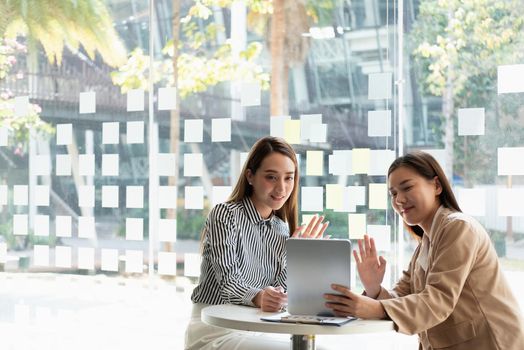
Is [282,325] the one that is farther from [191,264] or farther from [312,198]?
[191,264]

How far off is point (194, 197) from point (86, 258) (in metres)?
1.09

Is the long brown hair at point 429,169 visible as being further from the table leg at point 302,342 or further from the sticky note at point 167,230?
the sticky note at point 167,230

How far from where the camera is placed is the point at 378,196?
4598mm

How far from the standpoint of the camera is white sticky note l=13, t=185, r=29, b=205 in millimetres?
6057

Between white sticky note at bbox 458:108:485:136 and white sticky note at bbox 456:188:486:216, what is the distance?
1.06 feet

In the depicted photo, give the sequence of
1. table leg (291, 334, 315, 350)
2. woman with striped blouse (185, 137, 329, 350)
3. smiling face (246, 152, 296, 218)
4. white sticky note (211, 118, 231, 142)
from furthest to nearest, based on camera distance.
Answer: white sticky note (211, 118, 231, 142), smiling face (246, 152, 296, 218), woman with striped blouse (185, 137, 329, 350), table leg (291, 334, 315, 350)

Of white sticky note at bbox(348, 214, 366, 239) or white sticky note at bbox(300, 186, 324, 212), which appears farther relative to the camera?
white sticky note at bbox(300, 186, 324, 212)

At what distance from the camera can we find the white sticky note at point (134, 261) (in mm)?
5527

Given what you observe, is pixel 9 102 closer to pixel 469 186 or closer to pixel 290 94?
pixel 290 94

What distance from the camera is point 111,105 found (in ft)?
18.5

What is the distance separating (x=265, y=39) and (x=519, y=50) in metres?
1.62

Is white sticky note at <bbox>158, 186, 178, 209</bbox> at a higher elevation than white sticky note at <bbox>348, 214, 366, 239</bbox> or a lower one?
higher

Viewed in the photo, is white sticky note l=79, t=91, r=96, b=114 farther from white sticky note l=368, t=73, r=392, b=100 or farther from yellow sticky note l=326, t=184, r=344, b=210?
white sticky note l=368, t=73, r=392, b=100

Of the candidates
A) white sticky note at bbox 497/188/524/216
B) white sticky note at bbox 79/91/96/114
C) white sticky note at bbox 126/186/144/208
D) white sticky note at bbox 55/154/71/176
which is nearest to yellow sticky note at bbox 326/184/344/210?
white sticky note at bbox 497/188/524/216
